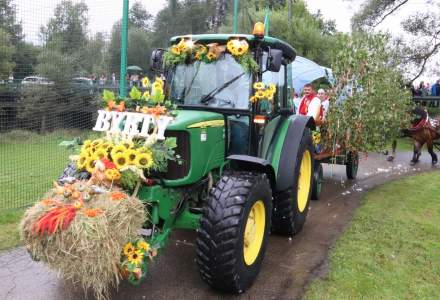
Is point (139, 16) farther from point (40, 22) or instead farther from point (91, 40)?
point (40, 22)

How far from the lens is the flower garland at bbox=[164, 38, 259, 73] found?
14.3ft

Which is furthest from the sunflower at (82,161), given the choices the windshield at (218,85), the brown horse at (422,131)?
the brown horse at (422,131)

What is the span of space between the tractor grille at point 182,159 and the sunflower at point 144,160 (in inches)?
15.7

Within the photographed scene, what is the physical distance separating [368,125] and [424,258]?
321 centimetres

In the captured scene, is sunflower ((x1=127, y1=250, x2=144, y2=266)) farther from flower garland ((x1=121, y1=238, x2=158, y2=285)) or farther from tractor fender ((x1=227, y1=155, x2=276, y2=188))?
tractor fender ((x1=227, y1=155, x2=276, y2=188))

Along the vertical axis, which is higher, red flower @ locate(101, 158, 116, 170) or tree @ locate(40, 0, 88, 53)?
tree @ locate(40, 0, 88, 53)

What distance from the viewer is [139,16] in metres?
7.80

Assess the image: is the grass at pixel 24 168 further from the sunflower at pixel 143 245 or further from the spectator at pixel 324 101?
the spectator at pixel 324 101

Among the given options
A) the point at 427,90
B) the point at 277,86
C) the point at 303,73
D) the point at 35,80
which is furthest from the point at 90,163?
the point at 427,90

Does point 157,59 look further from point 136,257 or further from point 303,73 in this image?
point 303,73

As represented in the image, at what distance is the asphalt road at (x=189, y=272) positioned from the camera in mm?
3908

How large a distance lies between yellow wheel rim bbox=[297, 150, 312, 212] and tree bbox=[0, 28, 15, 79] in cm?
450

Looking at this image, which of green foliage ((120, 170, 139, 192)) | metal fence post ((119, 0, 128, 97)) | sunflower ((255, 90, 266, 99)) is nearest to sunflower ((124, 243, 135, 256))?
green foliage ((120, 170, 139, 192))

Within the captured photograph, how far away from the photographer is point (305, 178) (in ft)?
19.9
